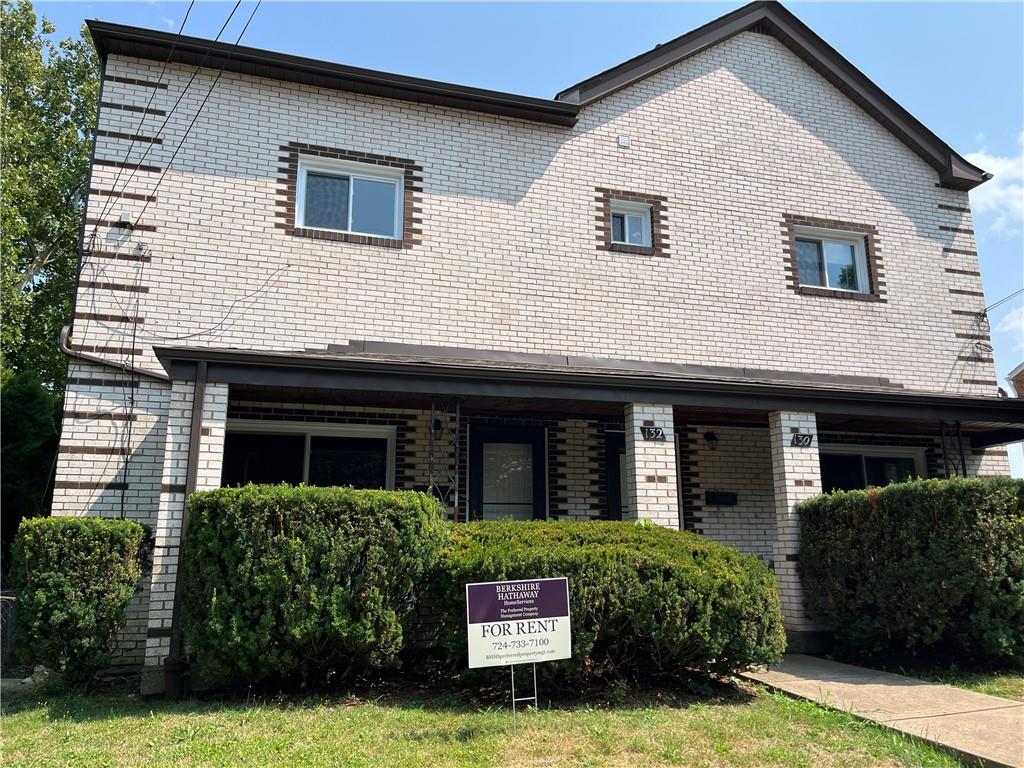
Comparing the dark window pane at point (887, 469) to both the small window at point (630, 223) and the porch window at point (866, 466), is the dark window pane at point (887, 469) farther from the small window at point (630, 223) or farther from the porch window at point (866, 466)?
the small window at point (630, 223)

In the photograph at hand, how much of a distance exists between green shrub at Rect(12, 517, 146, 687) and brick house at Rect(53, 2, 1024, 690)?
16.5 inches

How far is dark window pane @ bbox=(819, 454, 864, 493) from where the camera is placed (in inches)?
479

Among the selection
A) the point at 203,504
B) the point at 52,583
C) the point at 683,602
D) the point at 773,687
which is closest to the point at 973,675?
the point at 773,687

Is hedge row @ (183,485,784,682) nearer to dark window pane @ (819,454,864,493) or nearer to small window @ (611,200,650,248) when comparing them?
dark window pane @ (819,454,864,493)

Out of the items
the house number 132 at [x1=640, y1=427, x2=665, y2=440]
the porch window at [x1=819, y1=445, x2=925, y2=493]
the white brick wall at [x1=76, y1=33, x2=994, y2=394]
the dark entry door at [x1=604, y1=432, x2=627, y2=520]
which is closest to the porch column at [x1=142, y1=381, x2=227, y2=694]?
the white brick wall at [x1=76, y1=33, x2=994, y2=394]

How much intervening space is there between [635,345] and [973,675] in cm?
564

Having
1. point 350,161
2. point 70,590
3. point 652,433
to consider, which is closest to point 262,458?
point 70,590

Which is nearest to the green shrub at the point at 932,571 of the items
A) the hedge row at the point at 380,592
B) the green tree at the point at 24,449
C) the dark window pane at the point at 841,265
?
the hedge row at the point at 380,592

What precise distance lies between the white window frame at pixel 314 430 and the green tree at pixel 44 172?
11.0 m

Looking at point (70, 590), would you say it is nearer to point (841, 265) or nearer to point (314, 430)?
point (314, 430)

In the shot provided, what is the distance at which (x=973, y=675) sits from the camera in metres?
7.86

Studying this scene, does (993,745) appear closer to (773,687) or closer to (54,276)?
(773,687)

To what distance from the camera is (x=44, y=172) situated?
1889cm

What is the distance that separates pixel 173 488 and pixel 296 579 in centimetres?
192
